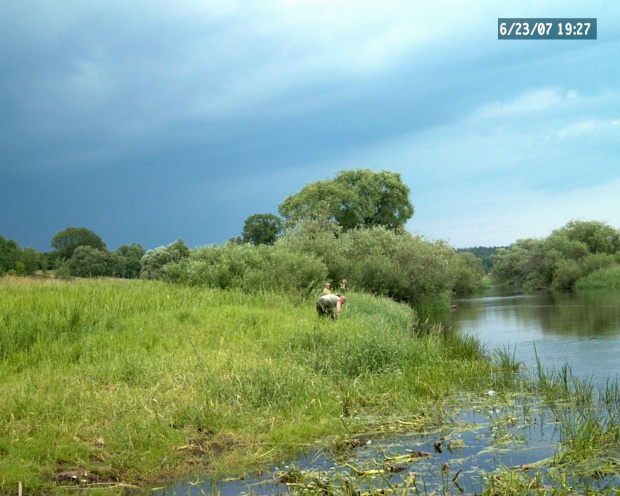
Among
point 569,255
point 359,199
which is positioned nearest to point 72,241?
point 359,199

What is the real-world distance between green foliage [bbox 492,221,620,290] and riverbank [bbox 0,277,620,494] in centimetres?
6791

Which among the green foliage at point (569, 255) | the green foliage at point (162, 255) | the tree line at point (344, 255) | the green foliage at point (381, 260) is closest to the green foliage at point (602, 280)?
the tree line at point (344, 255)

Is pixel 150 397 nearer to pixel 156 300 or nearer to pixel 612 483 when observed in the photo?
pixel 612 483

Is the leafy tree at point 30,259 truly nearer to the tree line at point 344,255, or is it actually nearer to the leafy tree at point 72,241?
the tree line at point 344,255

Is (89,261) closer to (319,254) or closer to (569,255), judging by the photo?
(319,254)

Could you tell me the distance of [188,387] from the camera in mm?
11531

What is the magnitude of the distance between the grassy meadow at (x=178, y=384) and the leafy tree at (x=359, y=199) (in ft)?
169

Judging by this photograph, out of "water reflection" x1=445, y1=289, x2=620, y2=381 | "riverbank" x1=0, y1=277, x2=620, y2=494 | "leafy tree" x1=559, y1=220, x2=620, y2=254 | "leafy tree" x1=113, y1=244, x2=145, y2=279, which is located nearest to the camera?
"riverbank" x1=0, y1=277, x2=620, y2=494

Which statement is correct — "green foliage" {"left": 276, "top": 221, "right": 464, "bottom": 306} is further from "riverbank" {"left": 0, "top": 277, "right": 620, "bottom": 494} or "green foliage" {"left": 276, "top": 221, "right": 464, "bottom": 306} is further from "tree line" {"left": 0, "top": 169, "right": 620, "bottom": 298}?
"riverbank" {"left": 0, "top": 277, "right": 620, "bottom": 494}

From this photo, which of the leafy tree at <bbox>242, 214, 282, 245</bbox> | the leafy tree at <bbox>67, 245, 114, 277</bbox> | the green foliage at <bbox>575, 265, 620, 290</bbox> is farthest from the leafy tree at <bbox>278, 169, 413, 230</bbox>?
the leafy tree at <bbox>67, 245, 114, 277</bbox>

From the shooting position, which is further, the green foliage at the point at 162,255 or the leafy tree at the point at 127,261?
the leafy tree at the point at 127,261

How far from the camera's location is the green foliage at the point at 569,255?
Result: 262ft

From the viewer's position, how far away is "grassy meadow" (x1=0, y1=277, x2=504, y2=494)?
887 centimetres

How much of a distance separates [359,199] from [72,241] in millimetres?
48455
